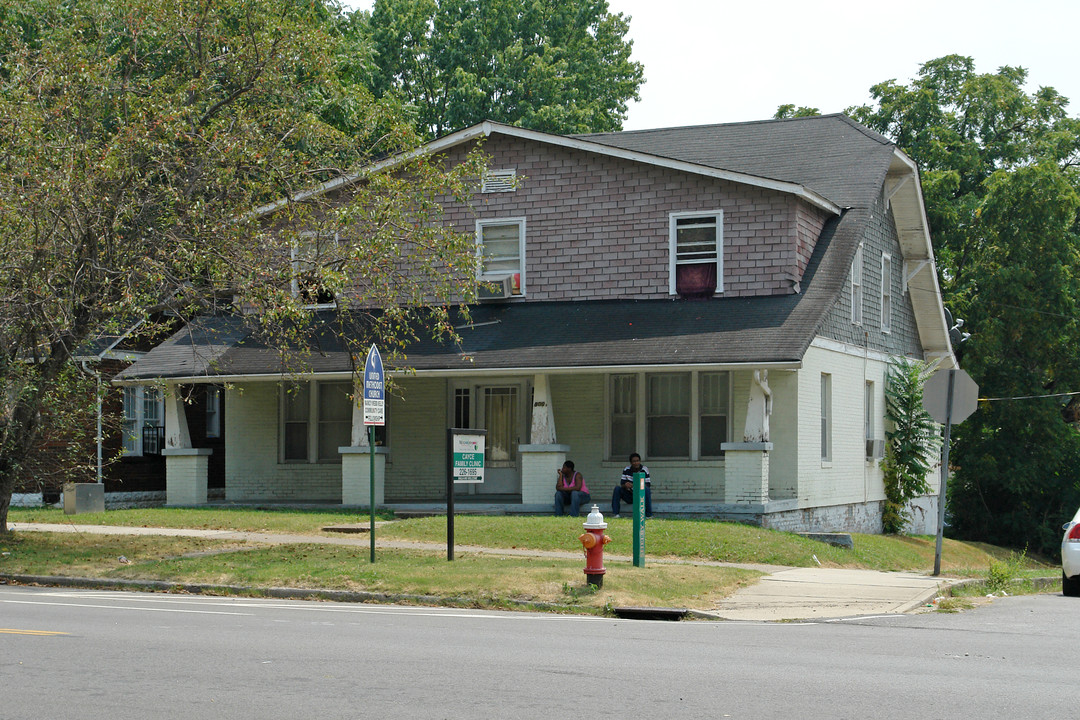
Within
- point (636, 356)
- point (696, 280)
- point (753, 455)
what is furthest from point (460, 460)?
point (696, 280)

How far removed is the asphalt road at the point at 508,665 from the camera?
7629 millimetres

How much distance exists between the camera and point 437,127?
48.9 m

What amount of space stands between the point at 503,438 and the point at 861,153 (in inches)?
380

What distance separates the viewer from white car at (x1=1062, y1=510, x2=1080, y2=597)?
A: 15250mm

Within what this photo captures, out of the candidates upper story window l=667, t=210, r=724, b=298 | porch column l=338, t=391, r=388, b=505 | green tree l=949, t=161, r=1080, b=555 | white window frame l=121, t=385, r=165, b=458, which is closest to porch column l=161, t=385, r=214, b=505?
porch column l=338, t=391, r=388, b=505

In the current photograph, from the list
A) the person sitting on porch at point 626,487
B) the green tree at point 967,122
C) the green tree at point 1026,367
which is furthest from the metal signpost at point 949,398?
the green tree at point 967,122

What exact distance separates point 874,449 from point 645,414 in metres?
6.37

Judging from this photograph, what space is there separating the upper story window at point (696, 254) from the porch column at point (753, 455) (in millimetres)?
2723

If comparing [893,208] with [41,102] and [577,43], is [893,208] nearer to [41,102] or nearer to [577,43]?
[41,102]

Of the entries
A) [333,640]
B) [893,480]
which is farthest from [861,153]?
[333,640]

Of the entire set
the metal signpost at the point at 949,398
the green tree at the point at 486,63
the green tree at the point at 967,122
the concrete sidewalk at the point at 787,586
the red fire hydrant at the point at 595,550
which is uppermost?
the green tree at the point at 486,63

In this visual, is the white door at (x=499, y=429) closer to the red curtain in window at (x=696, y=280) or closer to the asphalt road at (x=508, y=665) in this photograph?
the red curtain in window at (x=696, y=280)

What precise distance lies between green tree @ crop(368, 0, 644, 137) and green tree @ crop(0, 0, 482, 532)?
2683 centimetres

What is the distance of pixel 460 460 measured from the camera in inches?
651
